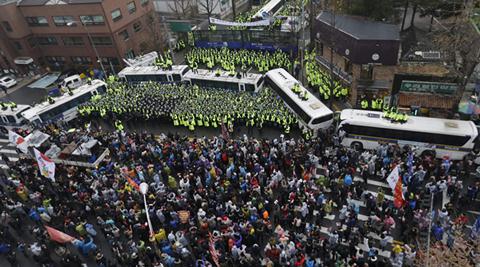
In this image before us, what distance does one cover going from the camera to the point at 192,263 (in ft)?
56.0

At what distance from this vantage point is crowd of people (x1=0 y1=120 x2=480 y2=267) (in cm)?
1633

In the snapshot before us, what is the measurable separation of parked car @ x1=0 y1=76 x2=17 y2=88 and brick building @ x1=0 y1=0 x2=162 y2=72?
6.72ft

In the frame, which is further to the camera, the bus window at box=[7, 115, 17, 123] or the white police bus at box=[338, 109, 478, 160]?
the bus window at box=[7, 115, 17, 123]

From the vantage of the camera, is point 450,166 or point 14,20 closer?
point 450,166

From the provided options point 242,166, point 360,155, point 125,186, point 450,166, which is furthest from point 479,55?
→ point 125,186

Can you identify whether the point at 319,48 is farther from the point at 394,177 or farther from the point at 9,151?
the point at 9,151

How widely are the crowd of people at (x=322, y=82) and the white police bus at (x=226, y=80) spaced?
179 inches

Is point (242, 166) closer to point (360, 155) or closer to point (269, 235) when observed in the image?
point (269, 235)

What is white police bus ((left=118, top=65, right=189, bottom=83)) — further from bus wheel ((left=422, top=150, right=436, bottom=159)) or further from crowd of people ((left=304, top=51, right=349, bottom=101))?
bus wheel ((left=422, top=150, right=436, bottom=159))

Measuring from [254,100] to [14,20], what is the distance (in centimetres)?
3250

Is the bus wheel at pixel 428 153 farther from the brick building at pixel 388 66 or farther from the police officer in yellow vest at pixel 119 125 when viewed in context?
the police officer in yellow vest at pixel 119 125

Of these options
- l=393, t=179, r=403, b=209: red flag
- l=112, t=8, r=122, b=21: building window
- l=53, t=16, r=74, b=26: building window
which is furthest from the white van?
l=393, t=179, r=403, b=209: red flag

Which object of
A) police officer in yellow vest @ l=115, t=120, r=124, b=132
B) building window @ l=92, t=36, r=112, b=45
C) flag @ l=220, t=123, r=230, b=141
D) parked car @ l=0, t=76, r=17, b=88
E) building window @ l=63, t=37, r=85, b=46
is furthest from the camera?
parked car @ l=0, t=76, r=17, b=88

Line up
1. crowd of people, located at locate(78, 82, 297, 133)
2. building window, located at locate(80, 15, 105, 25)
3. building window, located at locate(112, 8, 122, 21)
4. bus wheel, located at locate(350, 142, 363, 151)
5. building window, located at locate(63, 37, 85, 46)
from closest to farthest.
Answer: bus wheel, located at locate(350, 142, 363, 151), crowd of people, located at locate(78, 82, 297, 133), building window, located at locate(80, 15, 105, 25), building window, located at locate(112, 8, 122, 21), building window, located at locate(63, 37, 85, 46)
